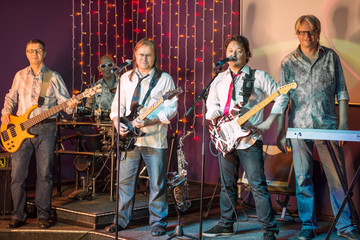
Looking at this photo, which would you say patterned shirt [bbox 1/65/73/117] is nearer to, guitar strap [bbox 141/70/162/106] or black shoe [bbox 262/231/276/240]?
guitar strap [bbox 141/70/162/106]

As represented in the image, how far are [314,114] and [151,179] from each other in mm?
1683

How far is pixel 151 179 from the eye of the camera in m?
4.32

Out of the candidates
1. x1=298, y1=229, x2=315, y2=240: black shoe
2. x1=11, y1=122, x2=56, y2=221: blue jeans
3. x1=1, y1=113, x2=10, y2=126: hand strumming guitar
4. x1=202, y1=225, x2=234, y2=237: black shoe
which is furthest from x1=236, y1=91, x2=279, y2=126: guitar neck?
x1=1, y1=113, x2=10, y2=126: hand strumming guitar

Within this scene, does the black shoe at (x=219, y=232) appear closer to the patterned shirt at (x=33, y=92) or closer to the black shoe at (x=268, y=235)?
the black shoe at (x=268, y=235)

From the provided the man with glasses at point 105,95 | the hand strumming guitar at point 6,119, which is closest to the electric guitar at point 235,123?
the hand strumming guitar at point 6,119

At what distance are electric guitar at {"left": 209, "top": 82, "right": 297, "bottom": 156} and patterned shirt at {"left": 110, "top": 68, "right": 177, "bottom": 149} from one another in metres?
0.47

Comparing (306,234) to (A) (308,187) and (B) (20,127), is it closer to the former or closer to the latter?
(A) (308,187)

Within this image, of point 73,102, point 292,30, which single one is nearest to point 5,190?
point 73,102

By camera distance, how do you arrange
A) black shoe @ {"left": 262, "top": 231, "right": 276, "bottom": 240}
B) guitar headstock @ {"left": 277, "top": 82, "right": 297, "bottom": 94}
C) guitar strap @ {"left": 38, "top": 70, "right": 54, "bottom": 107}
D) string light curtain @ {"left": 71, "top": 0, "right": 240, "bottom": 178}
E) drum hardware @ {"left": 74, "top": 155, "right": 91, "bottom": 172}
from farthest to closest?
string light curtain @ {"left": 71, "top": 0, "right": 240, "bottom": 178} < drum hardware @ {"left": 74, "top": 155, "right": 91, "bottom": 172} < guitar strap @ {"left": 38, "top": 70, "right": 54, "bottom": 107} < black shoe @ {"left": 262, "top": 231, "right": 276, "bottom": 240} < guitar headstock @ {"left": 277, "top": 82, "right": 297, "bottom": 94}

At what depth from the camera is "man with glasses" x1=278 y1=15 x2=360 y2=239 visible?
13.5 feet

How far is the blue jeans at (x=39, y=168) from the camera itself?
465 cm

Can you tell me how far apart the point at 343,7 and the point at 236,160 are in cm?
223

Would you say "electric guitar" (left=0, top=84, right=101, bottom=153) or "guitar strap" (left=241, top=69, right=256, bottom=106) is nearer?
"guitar strap" (left=241, top=69, right=256, bottom=106)

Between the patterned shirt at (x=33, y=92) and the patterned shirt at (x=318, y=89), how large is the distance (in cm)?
238
